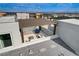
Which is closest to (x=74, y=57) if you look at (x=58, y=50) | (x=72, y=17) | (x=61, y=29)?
(x=58, y=50)

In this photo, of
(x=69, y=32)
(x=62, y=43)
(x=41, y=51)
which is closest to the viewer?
(x=41, y=51)

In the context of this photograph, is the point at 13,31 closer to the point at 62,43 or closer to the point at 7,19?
the point at 7,19

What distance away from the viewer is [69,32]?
2316 mm

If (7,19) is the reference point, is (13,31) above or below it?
below

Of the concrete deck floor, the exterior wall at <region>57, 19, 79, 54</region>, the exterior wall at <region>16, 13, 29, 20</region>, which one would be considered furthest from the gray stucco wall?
the exterior wall at <region>16, 13, 29, 20</region>

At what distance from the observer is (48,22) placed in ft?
8.07

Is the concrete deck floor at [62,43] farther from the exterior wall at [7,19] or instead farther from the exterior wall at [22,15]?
the exterior wall at [7,19]

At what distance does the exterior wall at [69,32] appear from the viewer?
214 cm

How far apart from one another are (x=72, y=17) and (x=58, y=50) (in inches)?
33.7

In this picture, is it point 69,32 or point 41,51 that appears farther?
point 69,32

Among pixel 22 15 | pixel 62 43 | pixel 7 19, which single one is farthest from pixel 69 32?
pixel 7 19

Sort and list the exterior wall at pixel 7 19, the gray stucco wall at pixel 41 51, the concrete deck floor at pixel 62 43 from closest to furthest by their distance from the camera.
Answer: the gray stucco wall at pixel 41 51 → the concrete deck floor at pixel 62 43 → the exterior wall at pixel 7 19

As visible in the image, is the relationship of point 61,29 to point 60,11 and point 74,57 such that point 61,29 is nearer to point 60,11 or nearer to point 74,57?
point 60,11

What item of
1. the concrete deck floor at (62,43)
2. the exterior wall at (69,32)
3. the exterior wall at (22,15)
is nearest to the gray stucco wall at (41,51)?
the concrete deck floor at (62,43)
